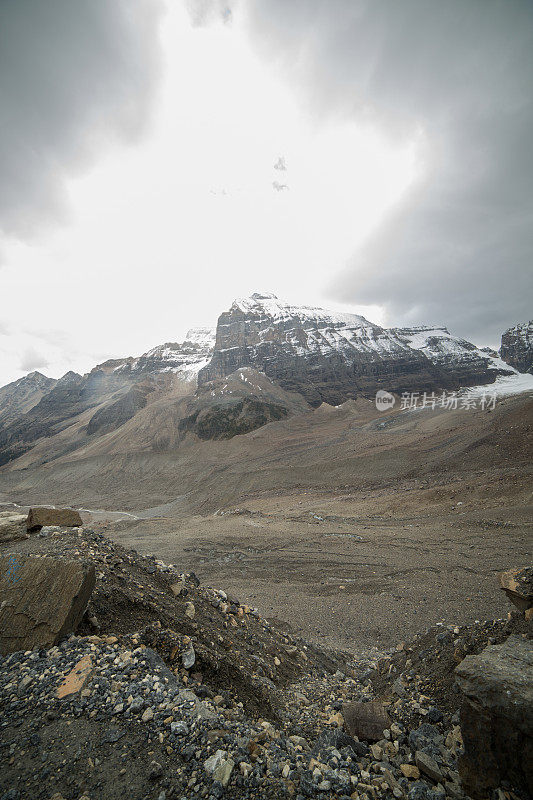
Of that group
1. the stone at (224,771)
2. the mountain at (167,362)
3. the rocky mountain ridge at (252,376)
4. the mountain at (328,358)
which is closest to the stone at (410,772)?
the stone at (224,771)

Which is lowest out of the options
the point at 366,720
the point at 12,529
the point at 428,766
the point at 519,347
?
the point at 366,720

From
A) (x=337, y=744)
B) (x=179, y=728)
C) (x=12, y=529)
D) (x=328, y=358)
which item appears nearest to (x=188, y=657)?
(x=179, y=728)

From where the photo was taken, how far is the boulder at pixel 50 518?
7.77 meters

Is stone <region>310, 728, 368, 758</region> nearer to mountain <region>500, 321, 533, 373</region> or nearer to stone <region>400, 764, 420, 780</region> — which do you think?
stone <region>400, 764, 420, 780</region>

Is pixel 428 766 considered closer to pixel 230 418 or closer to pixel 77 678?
pixel 77 678

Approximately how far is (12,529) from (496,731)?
8.87 m

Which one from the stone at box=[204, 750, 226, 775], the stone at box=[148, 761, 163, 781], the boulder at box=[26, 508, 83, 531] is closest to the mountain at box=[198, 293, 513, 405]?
the boulder at box=[26, 508, 83, 531]

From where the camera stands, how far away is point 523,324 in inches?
6919

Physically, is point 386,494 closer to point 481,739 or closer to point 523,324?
point 481,739

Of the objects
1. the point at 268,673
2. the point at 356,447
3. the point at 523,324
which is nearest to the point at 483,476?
the point at 356,447

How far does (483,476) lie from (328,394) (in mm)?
101073

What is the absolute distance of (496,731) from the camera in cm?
297

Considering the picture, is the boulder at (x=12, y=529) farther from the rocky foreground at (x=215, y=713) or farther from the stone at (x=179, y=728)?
the stone at (x=179, y=728)

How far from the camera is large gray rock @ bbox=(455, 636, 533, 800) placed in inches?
111
